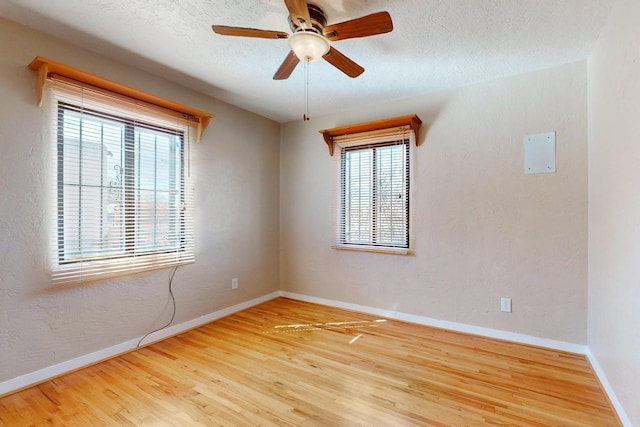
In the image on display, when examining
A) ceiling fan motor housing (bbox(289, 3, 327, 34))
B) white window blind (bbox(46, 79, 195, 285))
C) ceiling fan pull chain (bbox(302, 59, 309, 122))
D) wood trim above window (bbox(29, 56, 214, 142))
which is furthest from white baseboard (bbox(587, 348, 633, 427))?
wood trim above window (bbox(29, 56, 214, 142))

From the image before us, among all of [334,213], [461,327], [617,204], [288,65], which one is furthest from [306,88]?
[461,327]

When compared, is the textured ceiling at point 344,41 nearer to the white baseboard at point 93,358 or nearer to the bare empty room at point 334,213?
the bare empty room at point 334,213

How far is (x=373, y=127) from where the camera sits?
323cm

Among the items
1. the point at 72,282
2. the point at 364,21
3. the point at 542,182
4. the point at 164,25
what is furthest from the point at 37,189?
the point at 542,182

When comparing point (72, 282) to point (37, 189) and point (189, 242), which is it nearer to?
point (37, 189)

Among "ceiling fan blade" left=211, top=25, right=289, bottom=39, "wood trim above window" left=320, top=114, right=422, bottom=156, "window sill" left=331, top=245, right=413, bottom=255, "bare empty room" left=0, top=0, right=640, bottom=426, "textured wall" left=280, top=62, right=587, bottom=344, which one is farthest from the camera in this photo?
"window sill" left=331, top=245, right=413, bottom=255

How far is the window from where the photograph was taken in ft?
10.5

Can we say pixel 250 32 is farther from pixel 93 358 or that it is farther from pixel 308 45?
pixel 93 358

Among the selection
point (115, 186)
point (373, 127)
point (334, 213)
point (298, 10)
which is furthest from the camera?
point (334, 213)

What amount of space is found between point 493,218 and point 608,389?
4.52 ft

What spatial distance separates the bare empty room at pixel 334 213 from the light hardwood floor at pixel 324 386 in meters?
0.02

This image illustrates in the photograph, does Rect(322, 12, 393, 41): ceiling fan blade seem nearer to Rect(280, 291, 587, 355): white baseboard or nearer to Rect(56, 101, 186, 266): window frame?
Rect(56, 101, 186, 266): window frame

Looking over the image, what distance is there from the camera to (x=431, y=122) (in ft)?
9.95

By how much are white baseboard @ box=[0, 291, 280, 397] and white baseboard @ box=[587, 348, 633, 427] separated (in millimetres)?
3159
